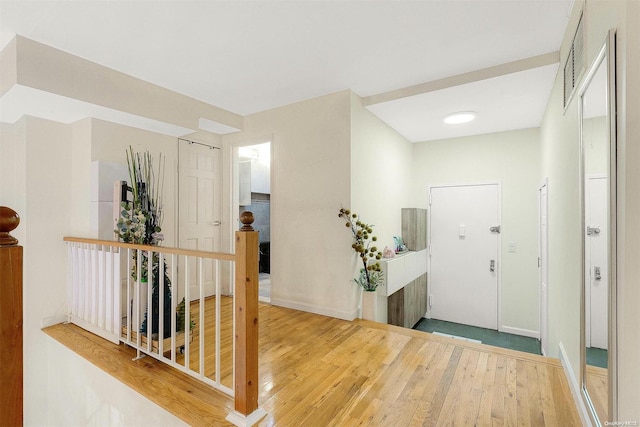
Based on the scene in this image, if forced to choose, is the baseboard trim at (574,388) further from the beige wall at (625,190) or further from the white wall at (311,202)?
the white wall at (311,202)

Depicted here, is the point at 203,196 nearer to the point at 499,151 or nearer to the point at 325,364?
the point at 325,364

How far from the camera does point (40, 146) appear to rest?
3.17 meters

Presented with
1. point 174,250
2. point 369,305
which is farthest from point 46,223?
point 369,305

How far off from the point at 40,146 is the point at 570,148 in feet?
15.4

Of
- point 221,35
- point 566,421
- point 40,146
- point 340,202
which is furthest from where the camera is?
point 340,202

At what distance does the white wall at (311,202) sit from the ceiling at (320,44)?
1.13 ft

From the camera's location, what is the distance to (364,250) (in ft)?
11.2

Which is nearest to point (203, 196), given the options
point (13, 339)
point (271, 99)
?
point (271, 99)

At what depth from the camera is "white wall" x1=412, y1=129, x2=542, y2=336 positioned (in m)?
4.26

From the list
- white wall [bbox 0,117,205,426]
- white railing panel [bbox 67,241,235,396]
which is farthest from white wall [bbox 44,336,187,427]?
white railing panel [bbox 67,241,235,396]

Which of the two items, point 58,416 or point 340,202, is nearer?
point 58,416

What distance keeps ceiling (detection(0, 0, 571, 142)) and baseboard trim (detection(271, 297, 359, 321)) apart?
243 centimetres

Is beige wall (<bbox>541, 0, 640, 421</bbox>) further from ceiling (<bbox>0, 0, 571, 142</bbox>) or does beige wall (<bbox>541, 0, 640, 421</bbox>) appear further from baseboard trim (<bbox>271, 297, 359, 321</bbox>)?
baseboard trim (<bbox>271, 297, 359, 321</bbox>)

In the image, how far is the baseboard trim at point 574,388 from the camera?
164 cm
